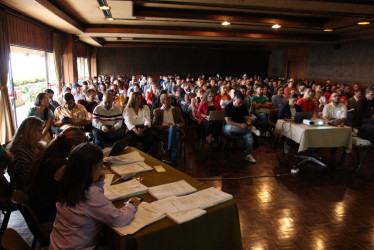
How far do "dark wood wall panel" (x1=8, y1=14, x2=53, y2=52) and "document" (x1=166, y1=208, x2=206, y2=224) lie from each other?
6.10m

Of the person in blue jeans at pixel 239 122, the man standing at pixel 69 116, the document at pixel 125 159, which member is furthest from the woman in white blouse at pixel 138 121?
the document at pixel 125 159

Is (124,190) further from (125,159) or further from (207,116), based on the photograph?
(207,116)

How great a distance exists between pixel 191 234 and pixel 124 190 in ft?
2.16

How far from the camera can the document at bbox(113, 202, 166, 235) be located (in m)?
1.61

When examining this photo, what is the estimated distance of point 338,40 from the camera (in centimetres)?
1188

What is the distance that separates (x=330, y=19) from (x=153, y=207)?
8866mm

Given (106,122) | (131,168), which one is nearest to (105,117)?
(106,122)

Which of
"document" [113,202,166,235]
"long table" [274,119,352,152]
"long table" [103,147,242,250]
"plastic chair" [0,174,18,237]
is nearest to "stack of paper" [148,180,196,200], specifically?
"long table" [103,147,242,250]

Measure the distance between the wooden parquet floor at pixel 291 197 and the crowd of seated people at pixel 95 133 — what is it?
52cm

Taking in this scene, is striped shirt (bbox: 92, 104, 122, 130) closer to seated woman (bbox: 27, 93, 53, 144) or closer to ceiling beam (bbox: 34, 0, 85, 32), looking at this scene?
seated woman (bbox: 27, 93, 53, 144)

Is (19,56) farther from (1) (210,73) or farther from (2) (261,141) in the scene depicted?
(1) (210,73)

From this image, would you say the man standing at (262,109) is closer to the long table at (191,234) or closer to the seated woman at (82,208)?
the long table at (191,234)

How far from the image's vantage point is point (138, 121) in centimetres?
493

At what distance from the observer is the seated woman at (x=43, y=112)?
14.7 ft
